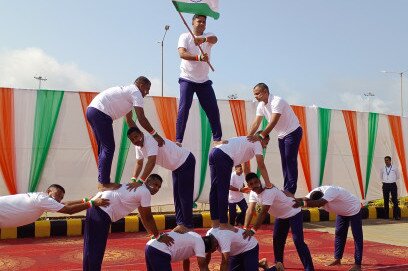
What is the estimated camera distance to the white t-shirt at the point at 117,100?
5492 mm

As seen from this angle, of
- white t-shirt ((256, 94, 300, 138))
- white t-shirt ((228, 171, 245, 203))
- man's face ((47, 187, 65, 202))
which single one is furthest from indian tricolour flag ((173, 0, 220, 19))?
white t-shirt ((228, 171, 245, 203))

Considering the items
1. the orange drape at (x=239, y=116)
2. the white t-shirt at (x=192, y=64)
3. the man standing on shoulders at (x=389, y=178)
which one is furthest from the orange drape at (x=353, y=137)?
the white t-shirt at (x=192, y=64)

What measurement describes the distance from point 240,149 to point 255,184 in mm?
439

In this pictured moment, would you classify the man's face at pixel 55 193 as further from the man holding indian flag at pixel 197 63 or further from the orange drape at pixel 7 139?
the orange drape at pixel 7 139

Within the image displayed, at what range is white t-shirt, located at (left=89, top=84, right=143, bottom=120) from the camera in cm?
549

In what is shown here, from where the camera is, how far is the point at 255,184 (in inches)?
223

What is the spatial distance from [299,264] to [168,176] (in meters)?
4.68

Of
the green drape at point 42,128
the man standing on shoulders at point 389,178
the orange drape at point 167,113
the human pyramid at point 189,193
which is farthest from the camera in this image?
the man standing on shoulders at point 389,178

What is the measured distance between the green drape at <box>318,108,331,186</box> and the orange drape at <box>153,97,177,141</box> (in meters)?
4.05

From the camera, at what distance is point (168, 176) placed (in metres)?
11.0

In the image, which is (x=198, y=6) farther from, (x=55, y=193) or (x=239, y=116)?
(x=239, y=116)

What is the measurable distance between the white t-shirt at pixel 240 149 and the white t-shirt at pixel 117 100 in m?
1.13

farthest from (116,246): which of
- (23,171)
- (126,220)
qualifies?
(23,171)

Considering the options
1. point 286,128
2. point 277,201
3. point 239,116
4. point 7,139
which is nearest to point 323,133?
point 239,116
